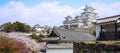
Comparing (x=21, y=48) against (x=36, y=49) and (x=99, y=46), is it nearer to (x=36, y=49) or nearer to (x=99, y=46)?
(x=36, y=49)

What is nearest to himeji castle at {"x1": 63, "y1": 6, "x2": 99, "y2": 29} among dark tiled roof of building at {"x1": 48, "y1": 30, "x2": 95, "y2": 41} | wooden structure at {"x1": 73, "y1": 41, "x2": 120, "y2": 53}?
dark tiled roof of building at {"x1": 48, "y1": 30, "x2": 95, "y2": 41}

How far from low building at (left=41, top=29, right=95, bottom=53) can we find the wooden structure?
12.8 metres

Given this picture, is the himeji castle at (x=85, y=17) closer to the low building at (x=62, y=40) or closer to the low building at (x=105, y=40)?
the low building at (x=62, y=40)

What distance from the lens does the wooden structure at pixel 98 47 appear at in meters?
13.0

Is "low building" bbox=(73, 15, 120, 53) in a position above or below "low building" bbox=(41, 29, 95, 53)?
above

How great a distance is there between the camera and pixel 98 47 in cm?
1416

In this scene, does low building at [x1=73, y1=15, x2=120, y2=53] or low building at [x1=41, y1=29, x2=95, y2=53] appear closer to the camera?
low building at [x1=73, y1=15, x2=120, y2=53]

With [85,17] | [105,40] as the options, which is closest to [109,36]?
[105,40]

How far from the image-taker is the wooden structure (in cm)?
1296

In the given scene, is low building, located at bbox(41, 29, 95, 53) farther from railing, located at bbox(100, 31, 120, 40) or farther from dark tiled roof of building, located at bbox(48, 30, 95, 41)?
railing, located at bbox(100, 31, 120, 40)

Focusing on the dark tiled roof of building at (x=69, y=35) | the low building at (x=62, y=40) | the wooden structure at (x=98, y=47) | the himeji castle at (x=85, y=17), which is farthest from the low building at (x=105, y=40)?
the himeji castle at (x=85, y=17)

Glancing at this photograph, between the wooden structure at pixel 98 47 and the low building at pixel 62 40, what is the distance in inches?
503

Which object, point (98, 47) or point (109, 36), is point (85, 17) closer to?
point (109, 36)

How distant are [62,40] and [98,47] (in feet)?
57.7
